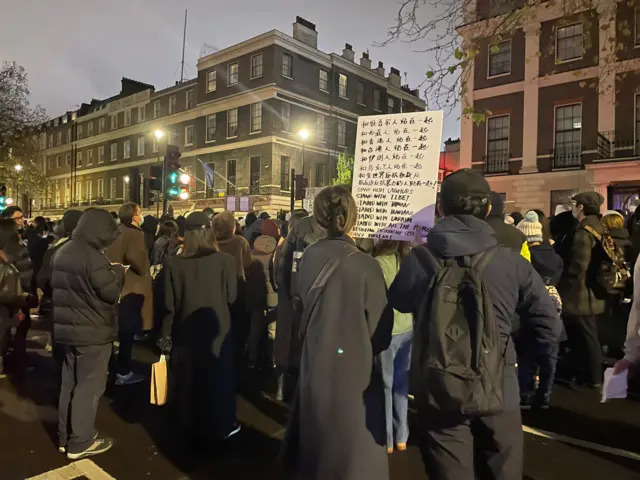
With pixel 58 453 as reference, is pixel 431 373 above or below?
above

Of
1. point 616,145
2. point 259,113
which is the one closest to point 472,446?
point 616,145

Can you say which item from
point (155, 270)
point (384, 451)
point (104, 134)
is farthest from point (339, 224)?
point (104, 134)

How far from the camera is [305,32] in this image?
3662 centimetres

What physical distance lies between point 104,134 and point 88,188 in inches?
253

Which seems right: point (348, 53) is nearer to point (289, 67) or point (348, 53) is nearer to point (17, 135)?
point (289, 67)

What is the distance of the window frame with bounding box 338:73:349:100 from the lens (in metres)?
39.0

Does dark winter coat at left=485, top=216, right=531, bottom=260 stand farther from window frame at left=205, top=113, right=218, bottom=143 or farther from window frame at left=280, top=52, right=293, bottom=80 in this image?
window frame at left=205, top=113, right=218, bottom=143

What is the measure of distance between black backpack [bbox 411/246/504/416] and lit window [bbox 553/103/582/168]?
21.5 metres

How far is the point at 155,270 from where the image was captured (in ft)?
23.7

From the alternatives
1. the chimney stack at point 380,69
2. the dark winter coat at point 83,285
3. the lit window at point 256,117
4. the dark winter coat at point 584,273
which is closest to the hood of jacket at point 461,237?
the dark winter coat at point 83,285

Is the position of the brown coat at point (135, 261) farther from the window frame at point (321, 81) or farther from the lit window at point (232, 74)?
the window frame at point (321, 81)

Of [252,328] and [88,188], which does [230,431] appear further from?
[88,188]

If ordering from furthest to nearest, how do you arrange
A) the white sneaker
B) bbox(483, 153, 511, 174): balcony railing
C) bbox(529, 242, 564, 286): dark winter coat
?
1. bbox(483, 153, 511, 174): balcony railing
2. the white sneaker
3. bbox(529, 242, 564, 286): dark winter coat

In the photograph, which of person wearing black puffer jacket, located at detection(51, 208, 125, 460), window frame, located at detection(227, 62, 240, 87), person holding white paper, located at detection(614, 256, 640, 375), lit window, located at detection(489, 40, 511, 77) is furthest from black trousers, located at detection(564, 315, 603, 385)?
window frame, located at detection(227, 62, 240, 87)
